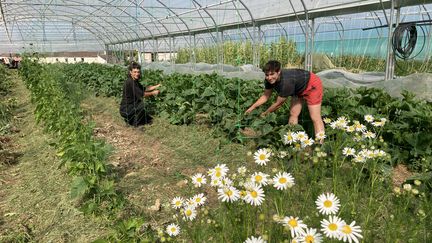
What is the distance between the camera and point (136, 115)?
564 centimetres

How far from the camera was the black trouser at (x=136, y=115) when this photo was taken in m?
5.71

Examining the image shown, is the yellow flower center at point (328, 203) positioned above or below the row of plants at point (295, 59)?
below

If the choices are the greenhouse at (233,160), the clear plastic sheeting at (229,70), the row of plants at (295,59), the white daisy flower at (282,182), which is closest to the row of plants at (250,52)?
the row of plants at (295,59)

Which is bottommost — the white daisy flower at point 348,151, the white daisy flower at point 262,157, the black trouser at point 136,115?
the black trouser at point 136,115

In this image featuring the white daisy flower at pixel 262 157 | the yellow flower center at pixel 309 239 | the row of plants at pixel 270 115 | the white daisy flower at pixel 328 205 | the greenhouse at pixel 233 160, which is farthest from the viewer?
the row of plants at pixel 270 115

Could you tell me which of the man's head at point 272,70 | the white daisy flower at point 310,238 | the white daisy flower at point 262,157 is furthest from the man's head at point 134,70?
the white daisy flower at point 310,238

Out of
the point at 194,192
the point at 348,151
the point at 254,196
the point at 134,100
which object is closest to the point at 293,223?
the point at 254,196

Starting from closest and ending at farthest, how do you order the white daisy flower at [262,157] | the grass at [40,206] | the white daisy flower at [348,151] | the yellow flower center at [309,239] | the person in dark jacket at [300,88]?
1. the yellow flower center at [309,239]
2. the white daisy flower at [262,157]
3. the white daisy flower at [348,151]
4. the grass at [40,206]
5. the person in dark jacket at [300,88]

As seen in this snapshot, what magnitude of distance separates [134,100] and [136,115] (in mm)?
258

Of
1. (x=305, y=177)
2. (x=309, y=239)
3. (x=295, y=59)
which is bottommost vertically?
(x=305, y=177)

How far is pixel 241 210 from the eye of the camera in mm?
1516

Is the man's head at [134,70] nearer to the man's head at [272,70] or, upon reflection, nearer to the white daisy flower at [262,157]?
the man's head at [272,70]

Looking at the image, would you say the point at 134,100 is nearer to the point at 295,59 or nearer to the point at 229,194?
the point at 229,194

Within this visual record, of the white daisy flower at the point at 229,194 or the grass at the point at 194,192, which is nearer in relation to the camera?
the white daisy flower at the point at 229,194
